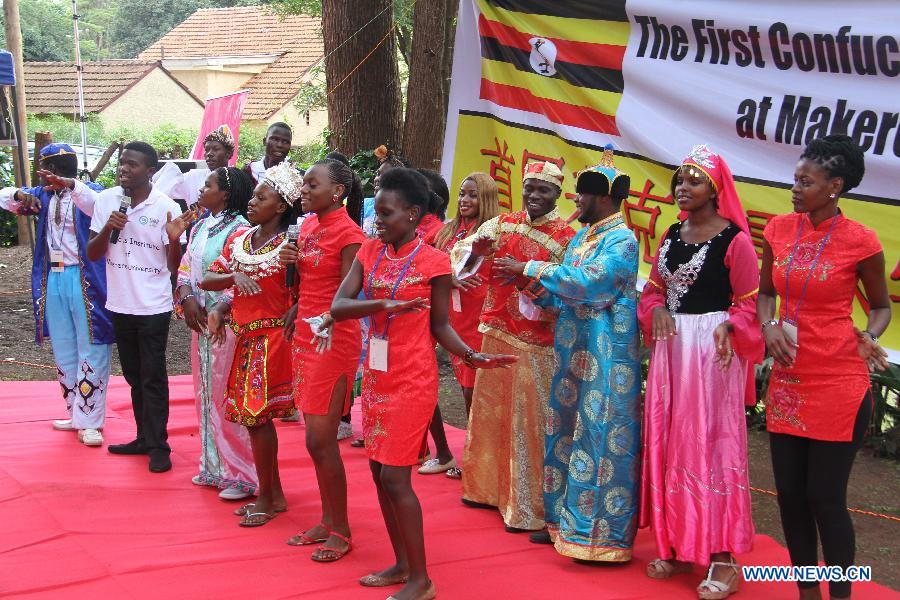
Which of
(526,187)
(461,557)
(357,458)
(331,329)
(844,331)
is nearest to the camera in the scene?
(844,331)

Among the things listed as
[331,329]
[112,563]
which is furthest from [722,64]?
[112,563]

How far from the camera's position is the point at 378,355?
397 cm

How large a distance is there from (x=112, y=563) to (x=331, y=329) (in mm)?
1440

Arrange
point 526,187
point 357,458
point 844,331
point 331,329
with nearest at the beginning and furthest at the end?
1. point 844,331
2. point 331,329
3. point 526,187
4. point 357,458

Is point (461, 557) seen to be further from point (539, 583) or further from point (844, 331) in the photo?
point (844, 331)

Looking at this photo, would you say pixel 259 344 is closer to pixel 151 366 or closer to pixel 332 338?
pixel 332 338

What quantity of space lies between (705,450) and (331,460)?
1666 millimetres

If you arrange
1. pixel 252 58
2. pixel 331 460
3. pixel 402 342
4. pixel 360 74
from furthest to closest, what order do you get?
pixel 252 58, pixel 360 74, pixel 331 460, pixel 402 342

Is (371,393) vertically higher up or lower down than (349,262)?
lower down

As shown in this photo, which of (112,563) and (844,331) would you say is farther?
(112,563)

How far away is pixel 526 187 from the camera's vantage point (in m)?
4.88

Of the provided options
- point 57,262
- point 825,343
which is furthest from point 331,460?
point 57,262

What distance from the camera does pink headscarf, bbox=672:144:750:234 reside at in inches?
161

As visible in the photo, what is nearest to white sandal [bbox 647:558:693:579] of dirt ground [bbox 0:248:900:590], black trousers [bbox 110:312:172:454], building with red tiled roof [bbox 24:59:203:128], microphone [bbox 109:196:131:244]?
dirt ground [bbox 0:248:900:590]
